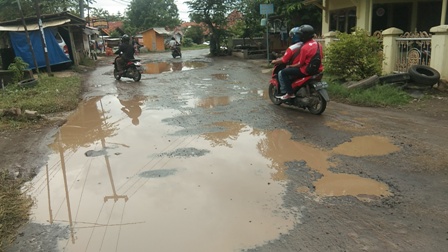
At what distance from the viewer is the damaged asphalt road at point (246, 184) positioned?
3.18 m

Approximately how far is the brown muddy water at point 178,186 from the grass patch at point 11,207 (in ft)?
0.44

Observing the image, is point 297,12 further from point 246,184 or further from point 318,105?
point 246,184

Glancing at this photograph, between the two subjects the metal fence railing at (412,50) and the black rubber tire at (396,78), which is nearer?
the black rubber tire at (396,78)

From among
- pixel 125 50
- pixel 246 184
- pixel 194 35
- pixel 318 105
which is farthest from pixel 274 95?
pixel 194 35

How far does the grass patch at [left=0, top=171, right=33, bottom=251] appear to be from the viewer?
11.1 feet

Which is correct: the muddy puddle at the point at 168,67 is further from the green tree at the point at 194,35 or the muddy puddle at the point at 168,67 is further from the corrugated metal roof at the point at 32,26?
the green tree at the point at 194,35

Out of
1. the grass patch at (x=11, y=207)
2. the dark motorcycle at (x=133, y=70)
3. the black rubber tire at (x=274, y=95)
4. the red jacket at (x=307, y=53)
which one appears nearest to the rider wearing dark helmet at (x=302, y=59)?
the red jacket at (x=307, y=53)

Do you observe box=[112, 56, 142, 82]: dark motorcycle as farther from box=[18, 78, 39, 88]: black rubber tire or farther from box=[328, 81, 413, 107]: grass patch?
box=[328, 81, 413, 107]: grass patch

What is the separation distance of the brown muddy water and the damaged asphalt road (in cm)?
2

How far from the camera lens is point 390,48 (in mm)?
9719

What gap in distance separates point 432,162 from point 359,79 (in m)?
5.30

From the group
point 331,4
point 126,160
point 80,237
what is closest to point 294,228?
point 80,237

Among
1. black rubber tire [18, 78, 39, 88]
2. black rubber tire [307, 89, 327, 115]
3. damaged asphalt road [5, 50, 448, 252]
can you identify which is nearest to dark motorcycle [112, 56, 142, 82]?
black rubber tire [18, 78, 39, 88]

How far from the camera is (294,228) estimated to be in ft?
10.7
